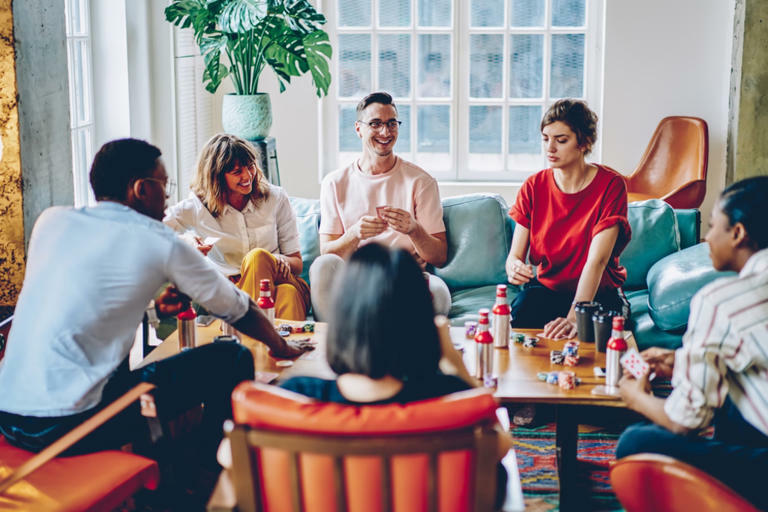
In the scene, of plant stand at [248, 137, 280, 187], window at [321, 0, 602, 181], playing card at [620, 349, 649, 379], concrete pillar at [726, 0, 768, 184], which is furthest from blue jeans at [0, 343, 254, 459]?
concrete pillar at [726, 0, 768, 184]

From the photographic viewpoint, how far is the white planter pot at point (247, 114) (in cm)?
Answer: 549

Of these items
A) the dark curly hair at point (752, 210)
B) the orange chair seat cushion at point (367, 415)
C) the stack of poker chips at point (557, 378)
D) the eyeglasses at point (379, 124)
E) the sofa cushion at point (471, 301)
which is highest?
the eyeglasses at point (379, 124)

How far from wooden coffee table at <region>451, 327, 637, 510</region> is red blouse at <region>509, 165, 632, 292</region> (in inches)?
24.2

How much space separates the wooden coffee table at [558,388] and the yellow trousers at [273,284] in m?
0.89

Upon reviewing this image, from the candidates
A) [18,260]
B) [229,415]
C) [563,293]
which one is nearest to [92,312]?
[229,415]

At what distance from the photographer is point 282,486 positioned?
1602mm

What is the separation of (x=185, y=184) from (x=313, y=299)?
2152 millimetres

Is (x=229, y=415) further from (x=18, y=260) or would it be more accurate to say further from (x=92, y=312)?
(x=18, y=260)

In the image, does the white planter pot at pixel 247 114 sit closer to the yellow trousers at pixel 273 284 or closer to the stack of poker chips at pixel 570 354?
the yellow trousers at pixel 273 284

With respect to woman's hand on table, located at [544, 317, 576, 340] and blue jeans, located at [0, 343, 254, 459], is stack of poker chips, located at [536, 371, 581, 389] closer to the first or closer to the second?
woman's hand on table, located at [544, 317, 576, 340]

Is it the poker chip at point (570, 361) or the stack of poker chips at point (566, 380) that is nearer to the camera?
the stack of poker chips at point (566, 380)

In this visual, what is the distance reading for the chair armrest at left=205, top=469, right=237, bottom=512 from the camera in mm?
1685

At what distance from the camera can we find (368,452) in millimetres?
1526

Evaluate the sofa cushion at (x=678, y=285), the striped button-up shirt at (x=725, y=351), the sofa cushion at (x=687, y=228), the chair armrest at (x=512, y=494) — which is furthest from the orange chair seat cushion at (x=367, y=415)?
the sofa cushion at (x=687, y=228)
